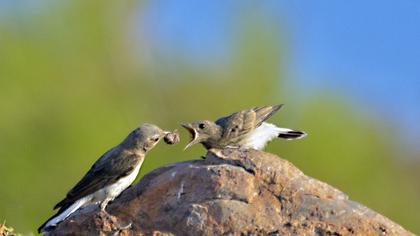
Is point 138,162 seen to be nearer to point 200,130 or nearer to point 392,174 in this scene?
point 200,130

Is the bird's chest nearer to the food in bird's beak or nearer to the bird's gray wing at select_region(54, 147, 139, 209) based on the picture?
the bird's gray wing at select_region(54, 147, 139, 209)

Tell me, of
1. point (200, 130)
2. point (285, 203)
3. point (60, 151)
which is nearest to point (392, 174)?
point (60, 151)

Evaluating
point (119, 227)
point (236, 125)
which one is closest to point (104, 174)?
point (119, 227)

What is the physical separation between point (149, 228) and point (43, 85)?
56.4ft

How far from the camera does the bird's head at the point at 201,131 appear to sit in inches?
551

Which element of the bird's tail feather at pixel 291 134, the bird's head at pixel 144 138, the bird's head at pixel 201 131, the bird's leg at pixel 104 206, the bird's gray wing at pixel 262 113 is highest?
the bird's head at pixel 144 138

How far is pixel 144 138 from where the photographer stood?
12820 mm

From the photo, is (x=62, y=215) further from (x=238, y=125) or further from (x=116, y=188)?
(x=238, y=125)

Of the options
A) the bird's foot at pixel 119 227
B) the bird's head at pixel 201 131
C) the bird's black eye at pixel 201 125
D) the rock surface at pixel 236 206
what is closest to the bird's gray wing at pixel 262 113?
the bird's head at pixel 201 131

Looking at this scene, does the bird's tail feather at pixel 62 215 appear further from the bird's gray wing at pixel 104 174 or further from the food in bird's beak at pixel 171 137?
the food in bird's beak at pixel 171 137

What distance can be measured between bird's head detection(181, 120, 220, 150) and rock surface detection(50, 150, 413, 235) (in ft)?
7.57

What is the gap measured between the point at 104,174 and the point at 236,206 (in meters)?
2.26

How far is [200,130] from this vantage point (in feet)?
46.1

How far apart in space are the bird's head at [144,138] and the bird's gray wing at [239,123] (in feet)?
5.88
